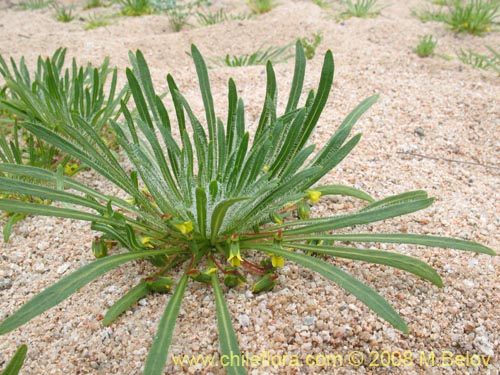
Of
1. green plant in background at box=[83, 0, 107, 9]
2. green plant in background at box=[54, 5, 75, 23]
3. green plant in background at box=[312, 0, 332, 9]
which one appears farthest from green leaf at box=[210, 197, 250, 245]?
green plant in background at box=[83, 0, 107, 9]

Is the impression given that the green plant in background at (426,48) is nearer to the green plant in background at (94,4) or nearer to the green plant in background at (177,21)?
the green plant in background at (177,21)

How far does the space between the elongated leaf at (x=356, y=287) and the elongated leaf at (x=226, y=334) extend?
8.2 inches

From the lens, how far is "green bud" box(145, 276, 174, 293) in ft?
4.54

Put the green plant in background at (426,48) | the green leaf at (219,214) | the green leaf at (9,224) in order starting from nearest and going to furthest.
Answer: the green leaf at (219,214), the green leaf at (9,224), the green plant in background at (426,48)

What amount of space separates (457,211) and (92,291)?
141 centimetres

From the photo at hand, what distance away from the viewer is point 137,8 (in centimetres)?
504

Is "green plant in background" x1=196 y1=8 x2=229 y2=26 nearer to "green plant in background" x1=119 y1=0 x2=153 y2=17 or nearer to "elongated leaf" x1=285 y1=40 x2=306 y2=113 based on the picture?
"green plant in background" x1=119 y1=0 x2=153 y2=17

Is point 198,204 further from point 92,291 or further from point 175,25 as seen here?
point 175,25

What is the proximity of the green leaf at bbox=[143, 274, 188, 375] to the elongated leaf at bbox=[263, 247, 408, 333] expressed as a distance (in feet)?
1.00

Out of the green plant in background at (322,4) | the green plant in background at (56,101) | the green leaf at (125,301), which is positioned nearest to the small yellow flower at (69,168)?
the green plant in background at (56,101)

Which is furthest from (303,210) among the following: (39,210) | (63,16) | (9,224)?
(63,16)

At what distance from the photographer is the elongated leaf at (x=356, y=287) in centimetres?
113

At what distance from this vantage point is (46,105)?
2240 mm

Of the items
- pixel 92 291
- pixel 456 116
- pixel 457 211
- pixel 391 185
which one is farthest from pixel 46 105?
pixel 456 116
